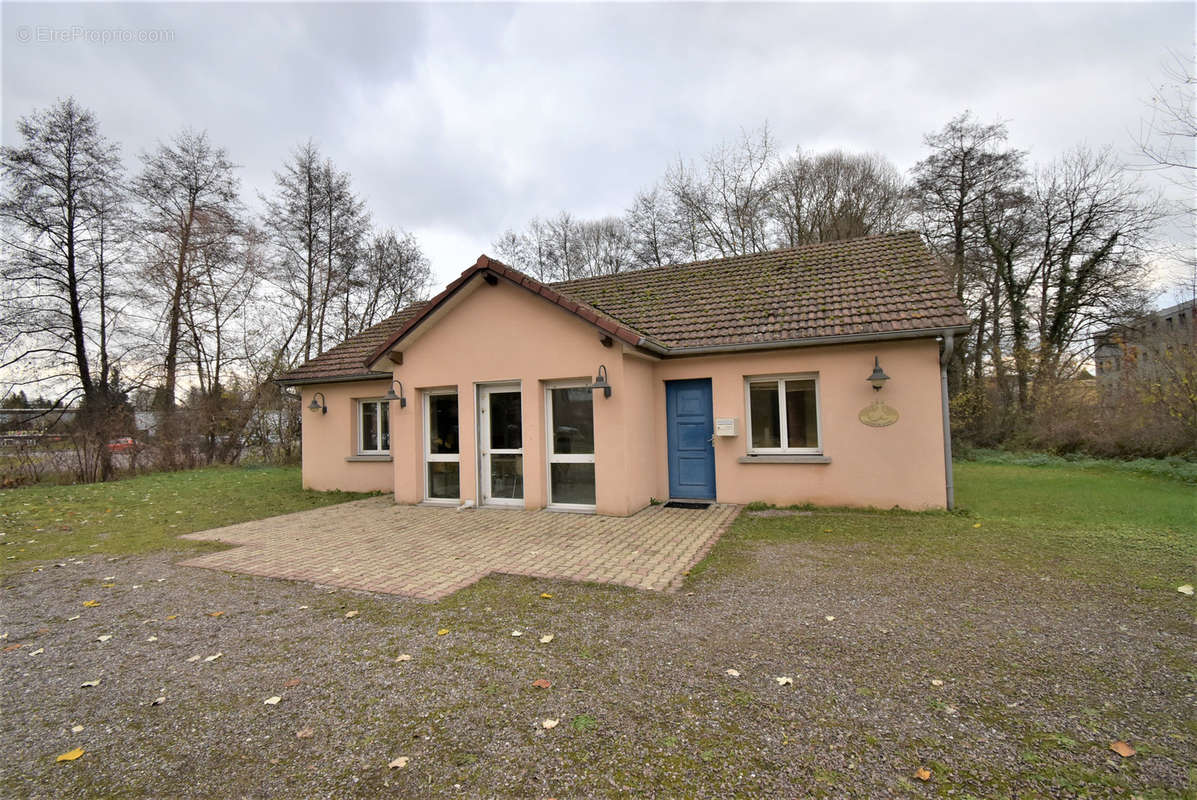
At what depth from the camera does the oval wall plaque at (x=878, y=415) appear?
26.8ft

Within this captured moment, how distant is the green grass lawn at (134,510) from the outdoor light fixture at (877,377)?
1016cm

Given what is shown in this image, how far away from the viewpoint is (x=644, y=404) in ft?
29.6

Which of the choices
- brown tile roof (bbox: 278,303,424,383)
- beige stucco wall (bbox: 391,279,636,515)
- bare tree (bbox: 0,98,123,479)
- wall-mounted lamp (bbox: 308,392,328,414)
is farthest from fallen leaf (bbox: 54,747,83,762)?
bare tree (bbox: 0,98,123,479)

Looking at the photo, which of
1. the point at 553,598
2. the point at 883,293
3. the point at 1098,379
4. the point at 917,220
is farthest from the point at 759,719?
the point at 917,220

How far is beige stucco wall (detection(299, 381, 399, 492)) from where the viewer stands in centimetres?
1171

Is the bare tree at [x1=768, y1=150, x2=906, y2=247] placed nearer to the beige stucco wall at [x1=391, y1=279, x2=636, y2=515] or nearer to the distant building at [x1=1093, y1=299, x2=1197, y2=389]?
the distant building at [x1=1093, y1=299, x2=1197, y2=389]

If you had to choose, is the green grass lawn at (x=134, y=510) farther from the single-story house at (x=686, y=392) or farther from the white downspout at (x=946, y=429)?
the white downspout at (x=946, y=429)

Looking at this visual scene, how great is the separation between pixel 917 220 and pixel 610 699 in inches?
903

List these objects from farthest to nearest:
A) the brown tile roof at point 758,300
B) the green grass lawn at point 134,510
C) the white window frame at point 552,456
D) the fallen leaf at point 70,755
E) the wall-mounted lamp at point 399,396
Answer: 1. the wall-mounted lamp at point 399,396
2. the white window frame at point 552,456
3. the brown tile roof at point 758,300
4. the green grass lawn at point 134,510
5. the fallen leaf at point 70,755

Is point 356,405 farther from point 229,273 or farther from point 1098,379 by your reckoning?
point 1098,379

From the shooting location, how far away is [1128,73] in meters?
8.20

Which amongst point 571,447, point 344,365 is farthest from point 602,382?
point 344,365

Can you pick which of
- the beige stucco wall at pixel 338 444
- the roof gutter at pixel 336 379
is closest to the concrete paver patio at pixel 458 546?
the beige stucco wall at pixel 338 444

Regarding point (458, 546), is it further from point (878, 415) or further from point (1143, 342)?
point (1143, 342)
